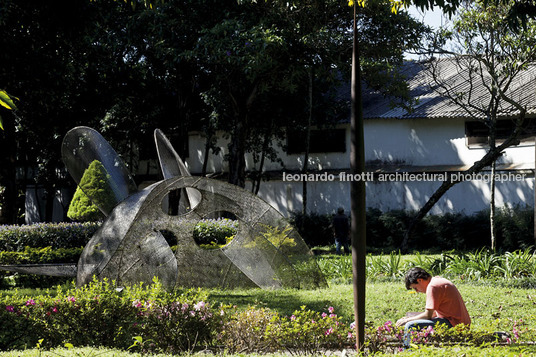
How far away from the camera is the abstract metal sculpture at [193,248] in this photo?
1035 centimetres

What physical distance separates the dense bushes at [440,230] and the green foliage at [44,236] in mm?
10152

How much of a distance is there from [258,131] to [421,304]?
695 inches


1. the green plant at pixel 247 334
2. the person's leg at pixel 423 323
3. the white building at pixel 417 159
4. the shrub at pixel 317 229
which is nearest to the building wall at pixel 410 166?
the white building at pixel 417 159

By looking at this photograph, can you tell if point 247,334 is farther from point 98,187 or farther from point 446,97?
Answer: point 446,97

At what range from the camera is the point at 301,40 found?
18.8 metres

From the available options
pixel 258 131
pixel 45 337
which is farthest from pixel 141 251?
pixel 258 131

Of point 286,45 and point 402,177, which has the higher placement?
point 286,45

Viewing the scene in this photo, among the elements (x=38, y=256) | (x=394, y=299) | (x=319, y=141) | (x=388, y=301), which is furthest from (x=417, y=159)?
(x=388, y=301)

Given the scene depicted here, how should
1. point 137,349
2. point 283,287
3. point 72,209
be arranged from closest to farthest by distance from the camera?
point 137,349 < point 283,287 < point 72,209

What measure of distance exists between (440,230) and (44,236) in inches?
528

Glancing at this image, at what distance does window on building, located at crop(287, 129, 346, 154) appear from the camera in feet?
88.9

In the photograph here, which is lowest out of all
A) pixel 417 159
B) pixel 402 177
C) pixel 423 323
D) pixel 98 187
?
pixel 423 323

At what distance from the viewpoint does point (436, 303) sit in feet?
21.0

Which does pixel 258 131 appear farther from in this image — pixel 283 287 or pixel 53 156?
pixel 283 287
